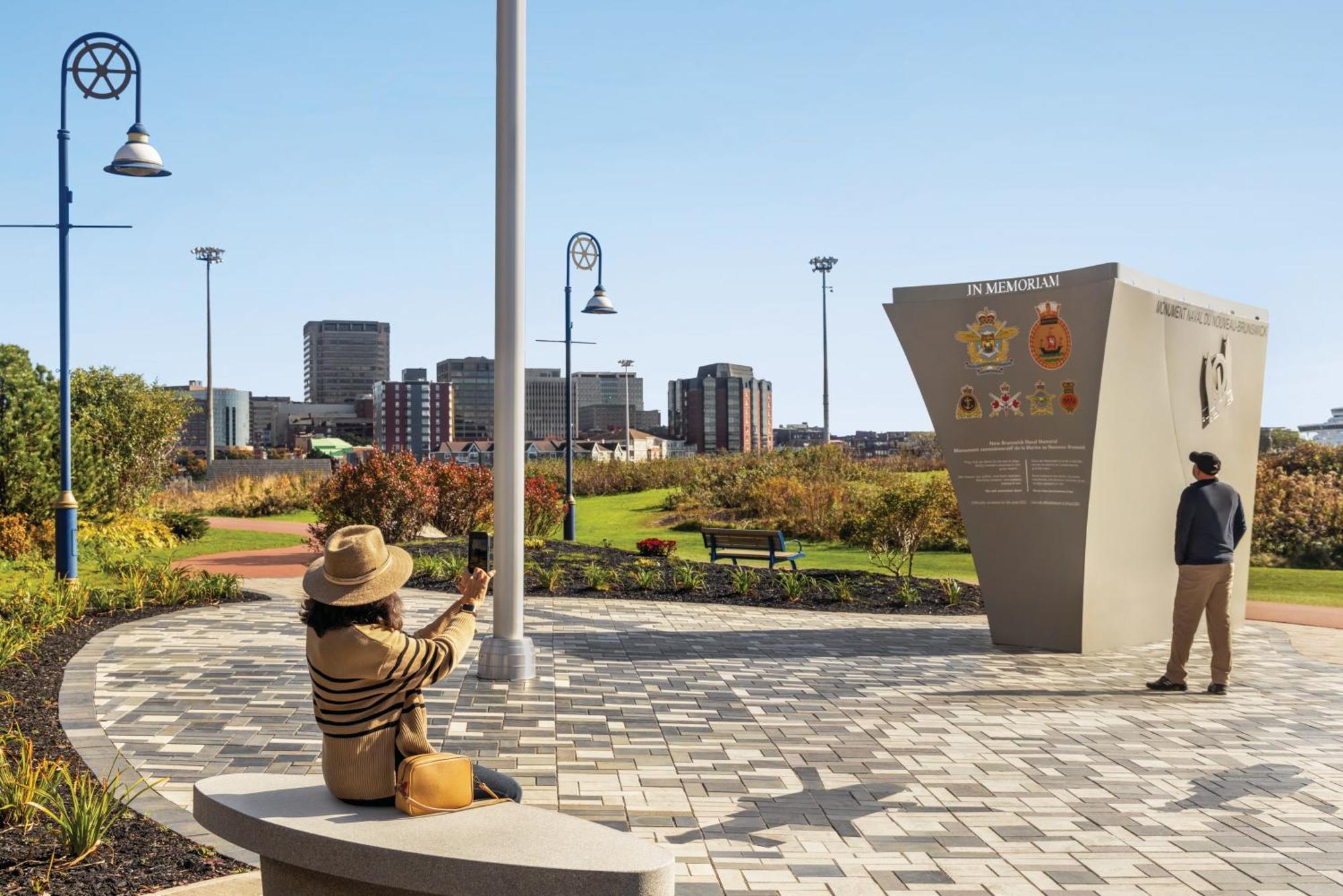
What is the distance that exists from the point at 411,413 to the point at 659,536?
130m

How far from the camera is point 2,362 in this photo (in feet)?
67.4

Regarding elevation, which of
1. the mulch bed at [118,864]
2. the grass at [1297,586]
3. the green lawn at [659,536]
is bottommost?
the grass at [1297,586]

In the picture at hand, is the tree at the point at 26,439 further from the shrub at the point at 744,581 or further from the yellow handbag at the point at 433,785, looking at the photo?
the yellow handbag at the point at 433,785

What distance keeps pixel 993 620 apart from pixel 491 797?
8557mm

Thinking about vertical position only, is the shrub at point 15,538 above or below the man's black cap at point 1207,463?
below

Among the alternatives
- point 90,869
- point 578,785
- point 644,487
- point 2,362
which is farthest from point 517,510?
point 644,487

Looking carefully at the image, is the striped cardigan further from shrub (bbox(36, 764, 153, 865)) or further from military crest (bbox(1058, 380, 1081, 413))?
military crest (bbox(1058, 380, 1081, 413))

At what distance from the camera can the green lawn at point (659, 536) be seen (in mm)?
21438

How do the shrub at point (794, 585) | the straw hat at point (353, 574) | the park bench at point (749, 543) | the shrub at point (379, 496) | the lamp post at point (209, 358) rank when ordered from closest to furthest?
1. the straw hat at point (353, 574)
2. the shrub at point (794, 585)
3. the park bench at point (749, 543)
4. the shrub at point (379, 496)
5. the lamp post at point (209, 358)

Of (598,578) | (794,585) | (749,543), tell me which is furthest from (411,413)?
(794,585)

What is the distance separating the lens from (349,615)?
4055 mm

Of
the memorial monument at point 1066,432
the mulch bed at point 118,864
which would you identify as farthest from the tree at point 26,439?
the mulch bed at point 118,864

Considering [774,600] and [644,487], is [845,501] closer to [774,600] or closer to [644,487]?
[774,600]

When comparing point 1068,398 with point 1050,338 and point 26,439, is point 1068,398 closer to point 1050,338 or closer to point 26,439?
point 1050,338
